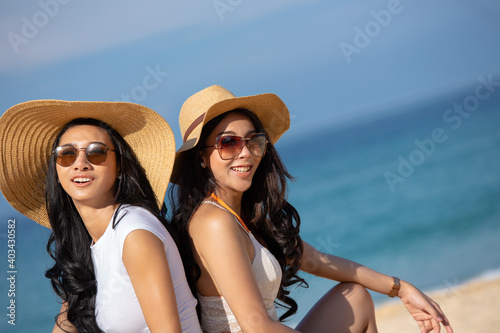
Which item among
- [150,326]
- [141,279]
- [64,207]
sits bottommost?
[150,326]

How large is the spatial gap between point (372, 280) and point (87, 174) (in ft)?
6.28

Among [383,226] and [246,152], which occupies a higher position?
[246,152]

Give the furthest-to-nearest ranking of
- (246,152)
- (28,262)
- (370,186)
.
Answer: (370,186)
(28,262)
(246,152)

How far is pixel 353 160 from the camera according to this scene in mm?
25453

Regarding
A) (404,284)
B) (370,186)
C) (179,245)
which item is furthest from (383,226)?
(179,245)

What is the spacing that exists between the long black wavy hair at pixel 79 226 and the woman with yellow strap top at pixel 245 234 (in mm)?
258

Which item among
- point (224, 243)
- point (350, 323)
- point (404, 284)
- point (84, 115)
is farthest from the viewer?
point (404, 284)

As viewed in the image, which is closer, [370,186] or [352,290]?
[352,290]

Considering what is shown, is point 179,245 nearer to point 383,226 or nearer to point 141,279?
point 141,279

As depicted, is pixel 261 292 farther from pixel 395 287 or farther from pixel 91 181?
pixel 395 287

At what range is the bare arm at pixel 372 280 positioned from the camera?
347 cm

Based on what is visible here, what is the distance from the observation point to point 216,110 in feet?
9.73

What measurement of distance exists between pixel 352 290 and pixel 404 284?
0.39m

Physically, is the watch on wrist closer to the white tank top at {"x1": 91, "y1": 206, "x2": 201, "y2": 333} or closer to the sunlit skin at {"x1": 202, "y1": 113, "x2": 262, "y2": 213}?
the sunlit skin at {"x1": 202, "y1": 113, "x2": 262, "y2": 213}
